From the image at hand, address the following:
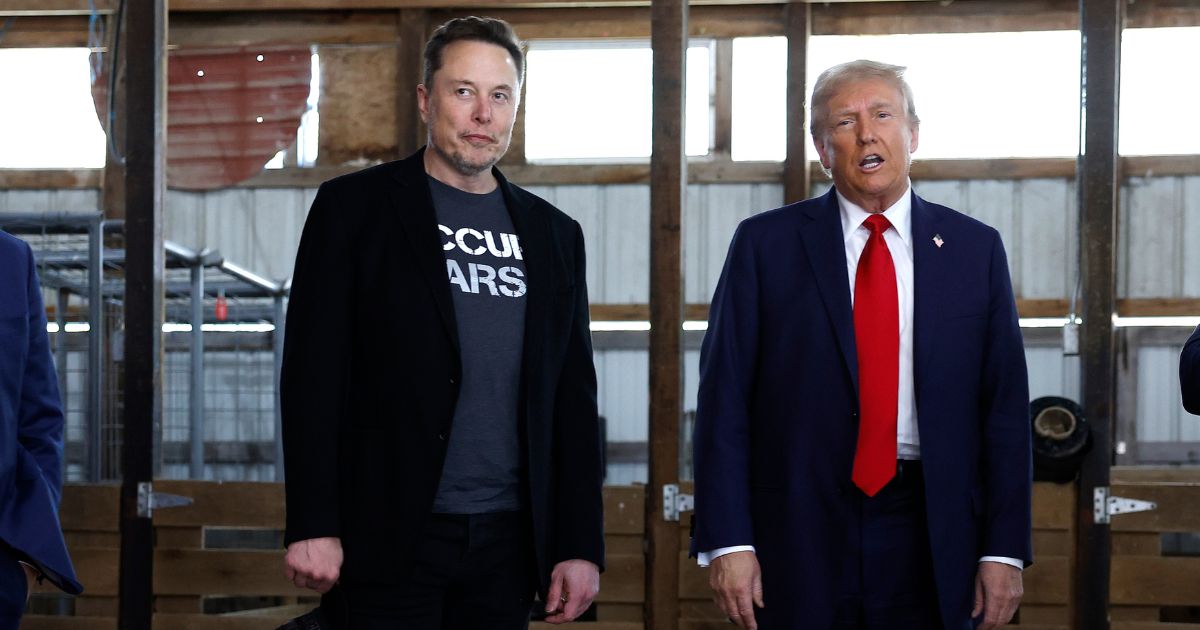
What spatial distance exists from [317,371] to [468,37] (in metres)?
0.61

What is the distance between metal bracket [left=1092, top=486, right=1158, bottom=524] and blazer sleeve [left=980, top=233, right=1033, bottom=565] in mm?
2274

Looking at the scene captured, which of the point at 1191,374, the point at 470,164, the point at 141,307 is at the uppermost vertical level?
the point at 470,164

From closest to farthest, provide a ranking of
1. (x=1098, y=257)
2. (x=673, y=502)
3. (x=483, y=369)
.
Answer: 1. (x=483, y=369)
2. (x=1098, y=257)
3. (x=673, y=502)

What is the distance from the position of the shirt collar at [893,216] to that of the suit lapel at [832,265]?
0.02 metres

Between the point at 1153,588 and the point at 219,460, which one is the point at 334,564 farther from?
the point at 219,460

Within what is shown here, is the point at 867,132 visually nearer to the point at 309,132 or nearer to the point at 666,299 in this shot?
the point at 666,299

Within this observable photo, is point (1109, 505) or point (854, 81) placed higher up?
point (854, 81)

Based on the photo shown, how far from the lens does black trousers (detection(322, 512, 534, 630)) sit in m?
2.05

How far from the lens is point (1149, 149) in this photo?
10500mm

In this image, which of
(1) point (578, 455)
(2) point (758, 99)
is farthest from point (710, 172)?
(1) point (578, 455)

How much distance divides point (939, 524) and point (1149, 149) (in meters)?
9.34

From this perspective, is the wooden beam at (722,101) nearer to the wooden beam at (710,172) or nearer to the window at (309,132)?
the wooden beam at (710,172)

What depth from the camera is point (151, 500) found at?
4.59 meters

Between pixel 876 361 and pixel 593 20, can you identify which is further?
pixel 593 20
